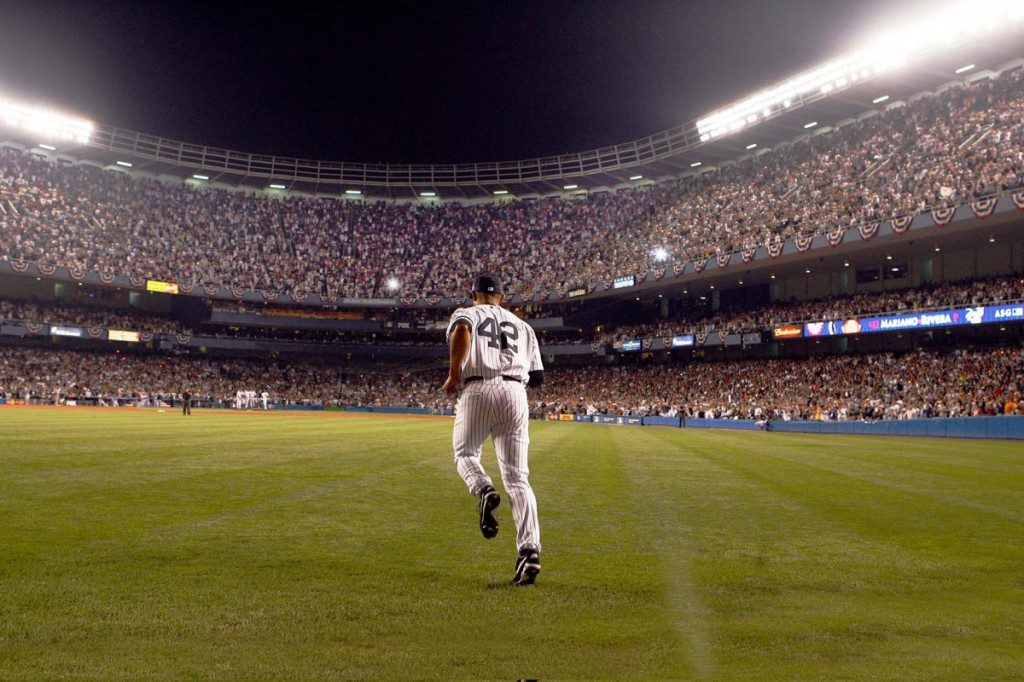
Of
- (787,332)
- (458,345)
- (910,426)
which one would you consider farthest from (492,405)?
(787,332)

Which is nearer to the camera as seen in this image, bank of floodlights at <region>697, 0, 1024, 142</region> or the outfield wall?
the outfield wall

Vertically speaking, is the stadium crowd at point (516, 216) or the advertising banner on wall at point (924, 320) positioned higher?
the stadium crowd at point (516, 216)

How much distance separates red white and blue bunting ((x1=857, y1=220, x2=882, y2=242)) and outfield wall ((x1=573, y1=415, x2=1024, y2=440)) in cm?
1038

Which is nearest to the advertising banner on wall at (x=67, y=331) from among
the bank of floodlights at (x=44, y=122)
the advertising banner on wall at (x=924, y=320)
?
the bank of floodlights at (x=44, y=122)

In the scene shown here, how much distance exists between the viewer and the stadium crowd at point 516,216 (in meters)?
40.3

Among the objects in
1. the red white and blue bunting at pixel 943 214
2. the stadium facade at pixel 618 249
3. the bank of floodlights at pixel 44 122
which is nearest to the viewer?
the red white and blue bunting at pixel 943 214

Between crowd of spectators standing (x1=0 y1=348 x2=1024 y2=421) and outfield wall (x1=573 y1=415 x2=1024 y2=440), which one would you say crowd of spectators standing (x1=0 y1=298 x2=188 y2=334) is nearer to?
crowd of spectators standing (x1=0 y1=348 x2=1024 y2=421)

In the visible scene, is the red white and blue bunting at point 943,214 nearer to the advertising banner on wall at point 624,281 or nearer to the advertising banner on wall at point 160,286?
the advertising banner on wall at point 624,281

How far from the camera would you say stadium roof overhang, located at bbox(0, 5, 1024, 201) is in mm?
43375

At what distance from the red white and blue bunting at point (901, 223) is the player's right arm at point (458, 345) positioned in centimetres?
3756

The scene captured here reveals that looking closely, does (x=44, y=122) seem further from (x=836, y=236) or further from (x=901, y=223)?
(x=901, y=223)

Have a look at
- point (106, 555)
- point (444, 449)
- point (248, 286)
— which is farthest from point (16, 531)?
point (248, 286)

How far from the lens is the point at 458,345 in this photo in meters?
5.62

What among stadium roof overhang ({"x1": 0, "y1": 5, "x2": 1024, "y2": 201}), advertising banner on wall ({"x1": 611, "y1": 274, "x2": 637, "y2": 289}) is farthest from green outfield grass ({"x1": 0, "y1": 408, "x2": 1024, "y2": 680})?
advertising banner on wall ({"x1": 611, "y1": 274, "x2": 637, "y2": 289})
